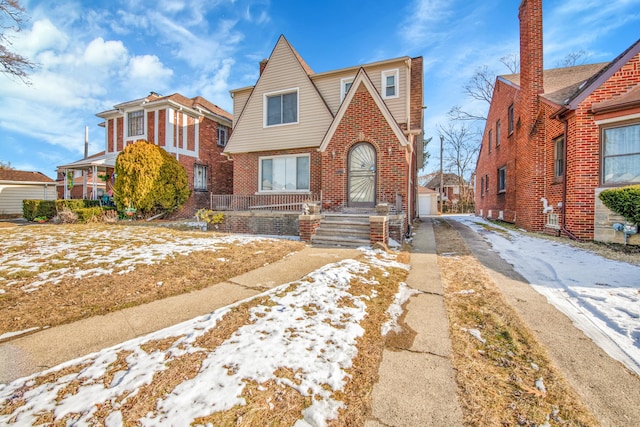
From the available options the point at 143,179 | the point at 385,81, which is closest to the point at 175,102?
the point at 143,179

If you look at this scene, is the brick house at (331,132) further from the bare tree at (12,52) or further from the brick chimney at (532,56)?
the bare tree at (12,52)

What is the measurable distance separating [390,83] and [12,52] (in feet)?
48.4

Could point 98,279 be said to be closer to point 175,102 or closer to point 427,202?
point 175,102

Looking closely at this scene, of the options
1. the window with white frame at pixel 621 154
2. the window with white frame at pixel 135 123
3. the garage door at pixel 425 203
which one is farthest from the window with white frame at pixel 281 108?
the garage door at pixel 425 203

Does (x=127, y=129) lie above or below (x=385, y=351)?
above

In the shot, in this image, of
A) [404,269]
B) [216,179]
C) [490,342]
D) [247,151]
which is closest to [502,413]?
[490,342]

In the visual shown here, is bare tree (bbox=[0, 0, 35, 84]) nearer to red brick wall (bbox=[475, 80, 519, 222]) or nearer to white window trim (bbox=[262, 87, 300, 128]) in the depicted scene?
white window trim (bbox=[262, 87, 300, 128])

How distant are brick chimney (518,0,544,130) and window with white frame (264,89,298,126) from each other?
9028mm

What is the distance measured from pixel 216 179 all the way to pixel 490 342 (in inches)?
740

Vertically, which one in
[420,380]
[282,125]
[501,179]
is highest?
[282,125]

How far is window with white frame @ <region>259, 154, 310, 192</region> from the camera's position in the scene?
1264 cm

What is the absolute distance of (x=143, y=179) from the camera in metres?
13.9

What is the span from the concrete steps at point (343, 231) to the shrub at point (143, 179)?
9.82 metres

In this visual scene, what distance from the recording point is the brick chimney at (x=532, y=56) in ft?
34.3
